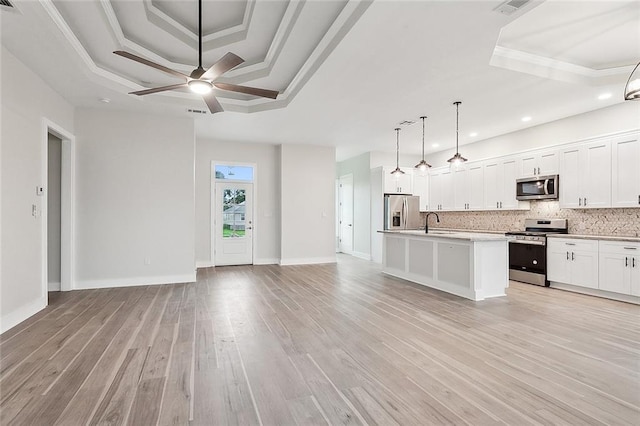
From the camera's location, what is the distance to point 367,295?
486 cm

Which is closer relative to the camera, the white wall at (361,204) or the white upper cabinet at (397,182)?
the white upper cabinet at (397,182)

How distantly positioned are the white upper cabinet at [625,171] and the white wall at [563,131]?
29 centimetres

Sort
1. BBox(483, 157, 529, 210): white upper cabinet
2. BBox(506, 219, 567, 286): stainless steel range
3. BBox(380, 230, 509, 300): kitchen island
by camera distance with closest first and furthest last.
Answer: BBox(380, 230, 509, 300): kitchen island < BBox(506, 219, 567, 286): stainless steel range < BBox(483, 157, 529, 210): white upper cabinet

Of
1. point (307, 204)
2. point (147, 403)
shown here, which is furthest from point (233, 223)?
point (147, 403)

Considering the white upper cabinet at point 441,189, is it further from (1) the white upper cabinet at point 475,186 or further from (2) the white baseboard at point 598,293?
(2) the white baseboard at point 598,293

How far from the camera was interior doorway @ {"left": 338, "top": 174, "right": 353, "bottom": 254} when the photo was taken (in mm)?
9898

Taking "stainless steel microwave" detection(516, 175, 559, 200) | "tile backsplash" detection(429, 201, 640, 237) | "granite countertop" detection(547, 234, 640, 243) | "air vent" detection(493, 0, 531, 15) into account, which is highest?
"air vent" detection(493, 0, 531, 15)

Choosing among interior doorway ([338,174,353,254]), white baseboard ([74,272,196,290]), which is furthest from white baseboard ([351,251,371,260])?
white baseboard ([74,272,196,290])

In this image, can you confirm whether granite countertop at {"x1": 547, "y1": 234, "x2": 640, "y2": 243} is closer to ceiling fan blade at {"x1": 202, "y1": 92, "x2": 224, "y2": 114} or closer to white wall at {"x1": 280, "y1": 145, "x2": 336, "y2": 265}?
white wall at {"x1": 280, "y1": 145, "x2": 336, "y2": 265}

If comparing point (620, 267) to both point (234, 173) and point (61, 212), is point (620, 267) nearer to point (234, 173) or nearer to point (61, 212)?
point (234, 173)

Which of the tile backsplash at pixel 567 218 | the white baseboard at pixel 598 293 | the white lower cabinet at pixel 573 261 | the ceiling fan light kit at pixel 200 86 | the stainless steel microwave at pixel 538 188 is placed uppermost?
the ceiling fan light kit at pixel 200 86

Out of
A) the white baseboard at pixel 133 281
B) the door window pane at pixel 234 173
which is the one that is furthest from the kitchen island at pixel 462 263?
the door window pane at pixel 234 173

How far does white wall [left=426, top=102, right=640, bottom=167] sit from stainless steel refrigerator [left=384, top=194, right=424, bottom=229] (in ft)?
5.62

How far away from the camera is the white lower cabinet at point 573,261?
193 inches
